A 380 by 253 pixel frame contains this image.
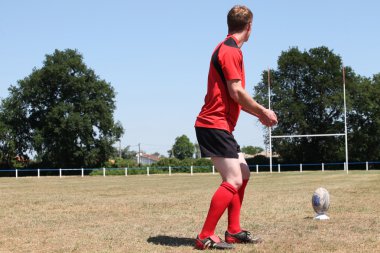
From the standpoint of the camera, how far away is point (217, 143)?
5.28 m

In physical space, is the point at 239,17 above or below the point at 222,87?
above

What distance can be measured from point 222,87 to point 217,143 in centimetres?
55

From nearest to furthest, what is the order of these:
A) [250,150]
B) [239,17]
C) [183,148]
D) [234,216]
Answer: [239,17] < [234,216] < [183,148] < [250,150]

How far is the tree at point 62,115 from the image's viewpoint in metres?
66.2

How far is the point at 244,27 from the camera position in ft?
18.1

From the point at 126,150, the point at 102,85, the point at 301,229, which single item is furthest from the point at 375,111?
the point at 126,150

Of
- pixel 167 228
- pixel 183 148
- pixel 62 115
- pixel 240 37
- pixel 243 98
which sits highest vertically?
pixel 62 115

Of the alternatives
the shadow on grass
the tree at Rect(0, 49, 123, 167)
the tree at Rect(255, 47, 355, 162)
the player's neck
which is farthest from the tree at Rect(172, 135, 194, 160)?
the player's neck

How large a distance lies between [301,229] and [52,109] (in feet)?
205

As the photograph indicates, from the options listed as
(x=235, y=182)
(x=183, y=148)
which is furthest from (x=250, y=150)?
(x=235, y=182)

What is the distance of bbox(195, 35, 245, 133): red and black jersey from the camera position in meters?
5.26

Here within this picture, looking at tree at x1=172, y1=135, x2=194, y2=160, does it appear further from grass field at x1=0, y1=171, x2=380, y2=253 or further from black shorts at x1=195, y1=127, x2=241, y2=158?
black shorts at x1=195, y1=127, x2=241, y2=158

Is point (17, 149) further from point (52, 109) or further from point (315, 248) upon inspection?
point (315, 248)

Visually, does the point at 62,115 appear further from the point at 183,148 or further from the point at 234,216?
the point at 183,148
